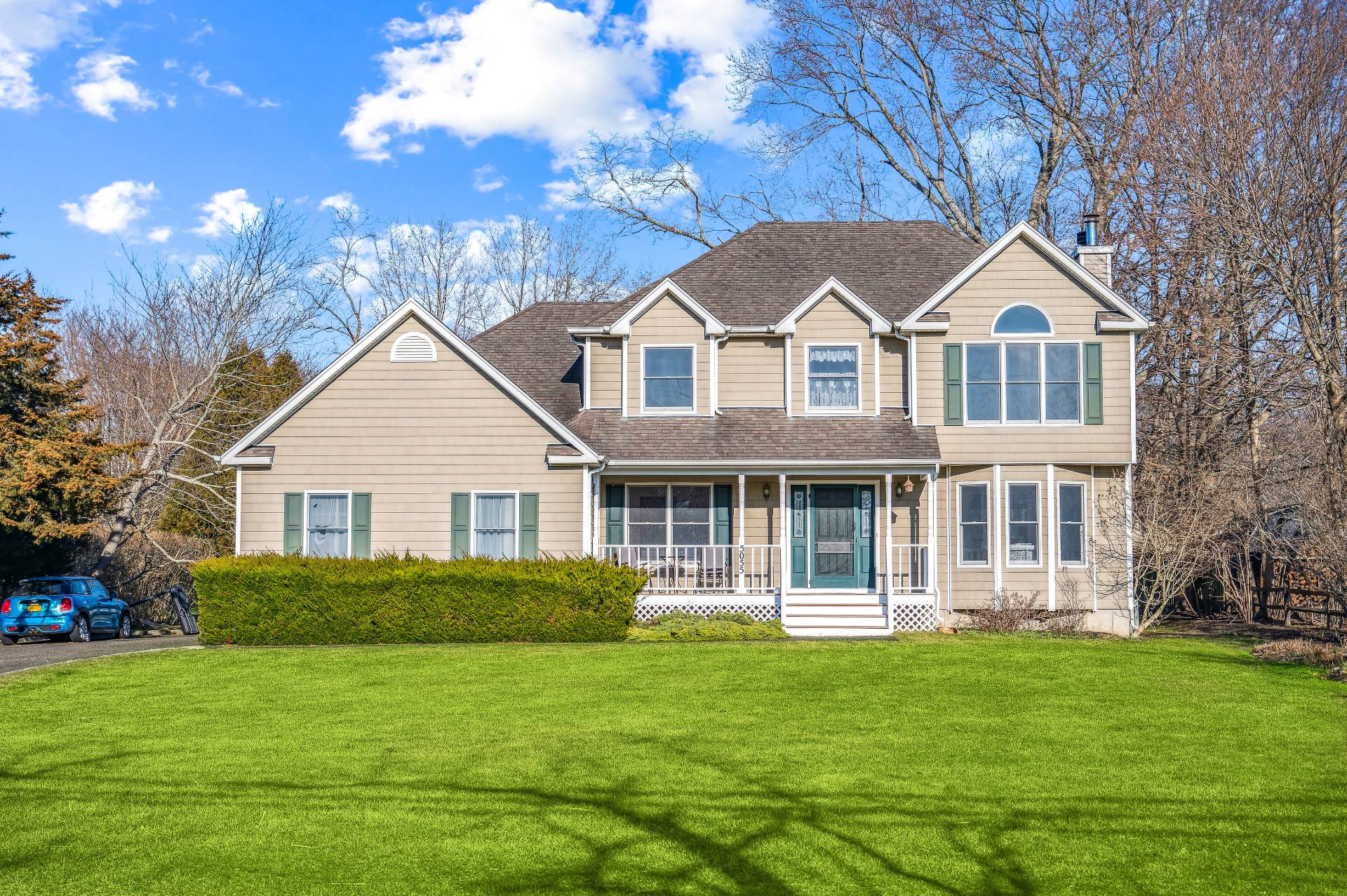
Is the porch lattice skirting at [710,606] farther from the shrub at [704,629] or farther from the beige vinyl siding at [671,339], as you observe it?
the beige vinyl siding at [671,339]

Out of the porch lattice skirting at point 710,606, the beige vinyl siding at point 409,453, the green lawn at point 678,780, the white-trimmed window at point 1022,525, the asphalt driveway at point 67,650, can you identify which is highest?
the beige vinyl siding at point 409,453

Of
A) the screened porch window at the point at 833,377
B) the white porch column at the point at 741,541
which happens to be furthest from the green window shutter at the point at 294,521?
the screened porch window at the point at 833,377

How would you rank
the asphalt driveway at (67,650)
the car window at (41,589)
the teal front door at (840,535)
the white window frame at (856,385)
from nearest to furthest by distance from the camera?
the asphalt driveway at (67,650) → the car window at (41,589) → the teal front door at (840,535) → the white window frame at (856,385)

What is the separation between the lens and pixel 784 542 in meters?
20.8

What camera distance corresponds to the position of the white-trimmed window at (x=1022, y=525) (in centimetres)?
2152

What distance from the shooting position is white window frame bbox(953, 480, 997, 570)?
A: 21547 mm

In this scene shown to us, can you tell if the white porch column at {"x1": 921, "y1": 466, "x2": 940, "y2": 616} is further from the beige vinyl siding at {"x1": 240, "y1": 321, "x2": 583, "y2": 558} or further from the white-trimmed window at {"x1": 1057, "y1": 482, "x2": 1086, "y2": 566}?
the beige vinyl siding at {"x1": 240, "y1": 321, "x2": 583, "y2": 558}

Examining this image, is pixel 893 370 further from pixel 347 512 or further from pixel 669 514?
pixel 347 512

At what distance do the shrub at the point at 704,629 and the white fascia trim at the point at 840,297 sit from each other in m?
5.73

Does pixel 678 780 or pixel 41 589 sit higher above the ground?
pixel 41 589

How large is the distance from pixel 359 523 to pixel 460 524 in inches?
72.8

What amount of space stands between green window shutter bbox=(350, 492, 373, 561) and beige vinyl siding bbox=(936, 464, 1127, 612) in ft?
34.3

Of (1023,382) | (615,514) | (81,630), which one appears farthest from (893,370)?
(81,630)

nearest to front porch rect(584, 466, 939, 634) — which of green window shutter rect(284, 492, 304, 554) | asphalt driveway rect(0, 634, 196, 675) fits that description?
green window shutter rect(284, 492, 304, 554)
